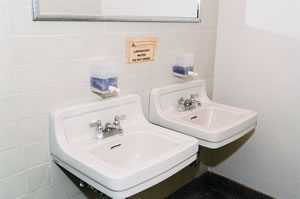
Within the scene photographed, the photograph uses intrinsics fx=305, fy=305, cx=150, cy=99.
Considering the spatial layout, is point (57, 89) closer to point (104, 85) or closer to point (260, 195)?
point (104, 85)

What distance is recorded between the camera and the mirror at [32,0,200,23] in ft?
3.68

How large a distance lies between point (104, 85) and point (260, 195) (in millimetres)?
1338

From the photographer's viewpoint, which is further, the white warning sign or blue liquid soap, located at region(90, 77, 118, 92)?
the white warning sign

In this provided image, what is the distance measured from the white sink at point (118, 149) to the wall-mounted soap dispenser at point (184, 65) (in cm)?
32

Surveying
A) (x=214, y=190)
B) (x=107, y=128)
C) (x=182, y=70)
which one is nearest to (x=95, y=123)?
(x=107, y=128)

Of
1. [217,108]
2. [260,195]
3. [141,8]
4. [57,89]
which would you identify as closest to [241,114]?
[217,108]

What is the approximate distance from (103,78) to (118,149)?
0.32 meters

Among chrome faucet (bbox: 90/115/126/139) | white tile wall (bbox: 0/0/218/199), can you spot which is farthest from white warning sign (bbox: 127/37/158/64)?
chrome faucet (bbox: 90/115/126/139)

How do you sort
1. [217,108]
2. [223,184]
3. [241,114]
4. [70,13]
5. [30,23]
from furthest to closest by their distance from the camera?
[223,184], [217,108], [241,114], [70,13], [30,23]

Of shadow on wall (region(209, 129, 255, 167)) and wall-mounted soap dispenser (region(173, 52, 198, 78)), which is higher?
wall-mounted soap dispenser (region(173, 52, 198, 78))

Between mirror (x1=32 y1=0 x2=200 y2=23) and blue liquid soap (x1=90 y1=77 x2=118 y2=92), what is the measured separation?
0.82 feet

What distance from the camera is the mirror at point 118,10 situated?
3.68 feet

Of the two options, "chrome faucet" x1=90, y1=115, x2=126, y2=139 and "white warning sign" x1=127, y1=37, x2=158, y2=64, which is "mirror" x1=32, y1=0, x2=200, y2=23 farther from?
"chrome faucet" x1=90, y1=115, x2=126, y2=139

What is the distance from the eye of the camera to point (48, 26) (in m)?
1.12
